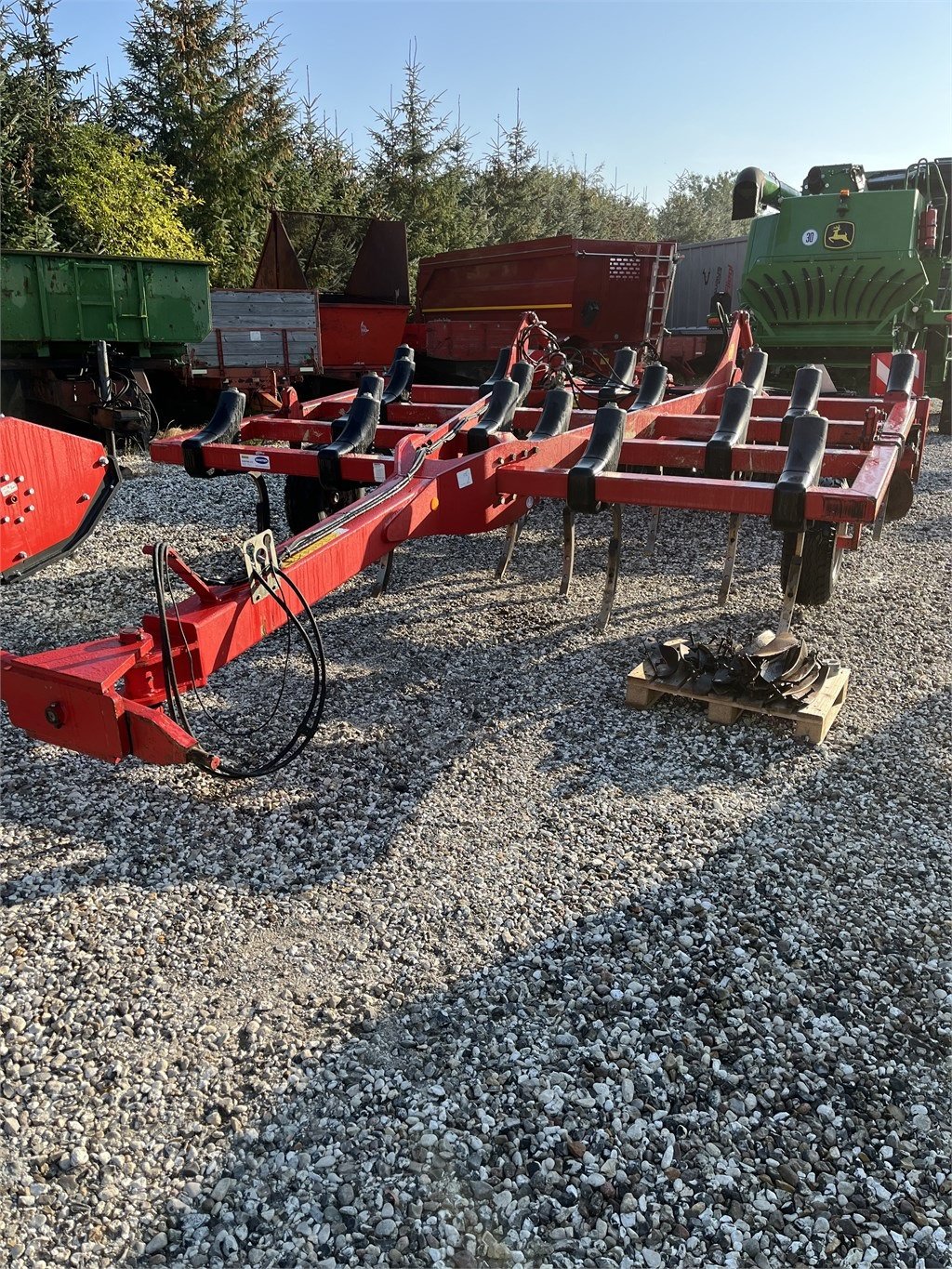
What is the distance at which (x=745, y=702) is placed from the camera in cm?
380

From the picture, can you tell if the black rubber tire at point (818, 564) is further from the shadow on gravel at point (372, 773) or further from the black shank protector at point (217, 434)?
the black shank protector at point (217, 434)

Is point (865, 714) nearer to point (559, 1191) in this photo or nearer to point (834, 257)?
point (559, 1191)

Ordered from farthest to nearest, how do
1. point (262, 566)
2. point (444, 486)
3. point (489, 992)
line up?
point (444, 486)
point (262, 566)
point (489, 992)

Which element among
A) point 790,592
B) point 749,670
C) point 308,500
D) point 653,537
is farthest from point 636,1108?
point 653,537

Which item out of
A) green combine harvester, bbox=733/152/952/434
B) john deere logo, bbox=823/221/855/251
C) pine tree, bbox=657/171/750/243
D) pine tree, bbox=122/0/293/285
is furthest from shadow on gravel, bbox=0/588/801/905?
pine tree, bbox=657/171/750/243

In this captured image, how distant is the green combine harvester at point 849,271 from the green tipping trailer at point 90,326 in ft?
18.5

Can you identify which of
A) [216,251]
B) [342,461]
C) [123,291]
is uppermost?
[216,251]

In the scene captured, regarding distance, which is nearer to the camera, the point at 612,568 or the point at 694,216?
the point at 612,568

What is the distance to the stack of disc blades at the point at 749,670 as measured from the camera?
3791 millimetres

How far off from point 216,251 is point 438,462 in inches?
523

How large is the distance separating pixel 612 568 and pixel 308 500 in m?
2.04

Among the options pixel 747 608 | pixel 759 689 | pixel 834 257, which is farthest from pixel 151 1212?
pixel 834 257

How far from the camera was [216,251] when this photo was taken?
15.5m

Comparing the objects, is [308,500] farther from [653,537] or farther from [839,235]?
[839,235]
